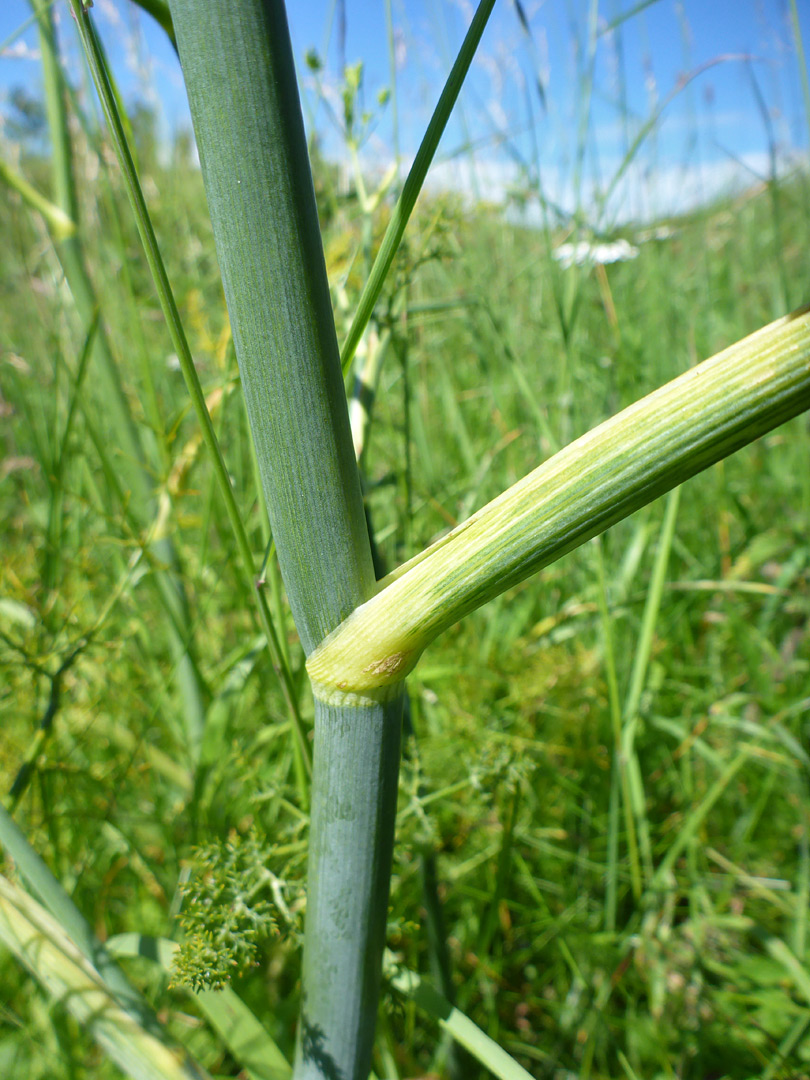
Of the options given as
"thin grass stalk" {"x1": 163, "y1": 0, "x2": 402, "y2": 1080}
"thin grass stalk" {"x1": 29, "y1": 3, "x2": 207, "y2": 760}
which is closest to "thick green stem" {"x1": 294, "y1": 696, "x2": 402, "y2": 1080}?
"thin grass stalk" {"x1": 163, "y1": 0, "x2": 402, "y2": 1080}

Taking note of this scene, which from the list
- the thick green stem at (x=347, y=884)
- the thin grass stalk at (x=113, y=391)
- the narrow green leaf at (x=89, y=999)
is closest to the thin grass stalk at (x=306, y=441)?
the thick green stem at (x=347, y=884)

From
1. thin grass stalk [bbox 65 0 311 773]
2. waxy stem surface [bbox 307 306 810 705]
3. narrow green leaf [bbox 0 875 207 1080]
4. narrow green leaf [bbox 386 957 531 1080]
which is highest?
thin grass stalk [bbox 65 0 311 773]

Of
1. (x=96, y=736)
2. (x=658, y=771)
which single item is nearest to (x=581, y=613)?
(x=658, y=771)

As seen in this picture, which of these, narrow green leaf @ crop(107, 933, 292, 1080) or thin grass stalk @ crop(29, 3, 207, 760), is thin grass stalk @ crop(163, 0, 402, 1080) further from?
thin grass stalk @ crop(29, 3, 207, 760)

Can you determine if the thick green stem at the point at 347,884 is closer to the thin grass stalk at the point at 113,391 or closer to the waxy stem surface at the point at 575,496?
the waxy stem surface at the point at 575,496

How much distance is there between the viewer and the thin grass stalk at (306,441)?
31cm

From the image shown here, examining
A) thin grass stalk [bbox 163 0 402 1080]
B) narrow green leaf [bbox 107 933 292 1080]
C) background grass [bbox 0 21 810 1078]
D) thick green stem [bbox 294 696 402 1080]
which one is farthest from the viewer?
background grass [bbox 0 21 810 1078]

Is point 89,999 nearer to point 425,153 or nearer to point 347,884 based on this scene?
point 347,884

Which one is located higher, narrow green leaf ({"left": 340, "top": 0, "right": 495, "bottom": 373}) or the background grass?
narrow green leaf ({"left": 340, "top": 0, "right": 495, "bottom": 373})

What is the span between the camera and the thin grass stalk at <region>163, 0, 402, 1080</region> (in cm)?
31

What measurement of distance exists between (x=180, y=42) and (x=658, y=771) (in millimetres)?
1307

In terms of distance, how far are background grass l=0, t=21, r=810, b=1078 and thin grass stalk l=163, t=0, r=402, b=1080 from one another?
0.41 feet

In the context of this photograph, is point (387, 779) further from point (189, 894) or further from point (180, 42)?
point (180, 42)

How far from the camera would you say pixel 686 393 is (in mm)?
323
